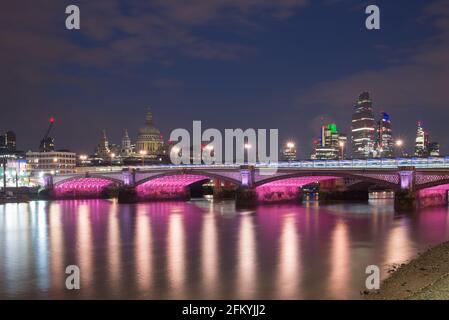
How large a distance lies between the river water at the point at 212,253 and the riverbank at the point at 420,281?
1220mm

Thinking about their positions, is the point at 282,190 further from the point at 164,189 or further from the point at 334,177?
the point at 164,189

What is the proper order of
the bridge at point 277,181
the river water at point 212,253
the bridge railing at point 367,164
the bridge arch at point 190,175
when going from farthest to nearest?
the bridge arch at point 190,175, the bridge railing at point 367,164, the bridge at point 277,181, the river water at point 212,253

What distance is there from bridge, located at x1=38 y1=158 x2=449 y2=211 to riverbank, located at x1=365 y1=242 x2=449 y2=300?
1013 inches

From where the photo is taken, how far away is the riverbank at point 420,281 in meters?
16.4

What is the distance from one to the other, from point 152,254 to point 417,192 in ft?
103

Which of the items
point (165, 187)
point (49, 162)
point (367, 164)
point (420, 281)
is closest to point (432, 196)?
point (367, 164)

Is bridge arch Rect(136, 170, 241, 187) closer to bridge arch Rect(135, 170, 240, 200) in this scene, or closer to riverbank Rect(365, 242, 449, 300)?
bridge arch Rect(135, 170, 240, 200)

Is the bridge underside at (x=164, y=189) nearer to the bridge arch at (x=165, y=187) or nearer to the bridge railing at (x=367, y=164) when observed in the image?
the bridge arch at (x=165, y=187)

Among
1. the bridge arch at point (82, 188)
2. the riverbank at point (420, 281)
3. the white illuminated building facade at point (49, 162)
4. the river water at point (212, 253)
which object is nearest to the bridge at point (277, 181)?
the bridge arch at point (82, 188)

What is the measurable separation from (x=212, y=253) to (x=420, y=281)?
1416cm

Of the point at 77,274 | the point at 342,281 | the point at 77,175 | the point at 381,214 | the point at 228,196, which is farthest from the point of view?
the point at 77,175
